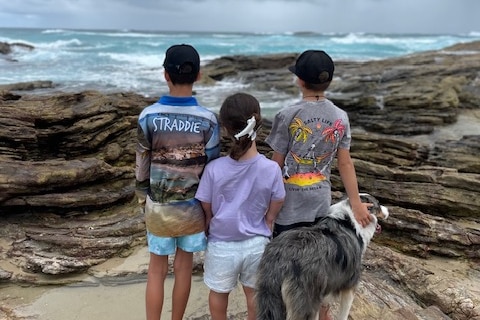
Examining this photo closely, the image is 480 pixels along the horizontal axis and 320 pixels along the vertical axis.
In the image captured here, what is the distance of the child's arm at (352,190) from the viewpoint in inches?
134

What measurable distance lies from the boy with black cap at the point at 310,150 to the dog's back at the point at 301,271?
11.8 inches

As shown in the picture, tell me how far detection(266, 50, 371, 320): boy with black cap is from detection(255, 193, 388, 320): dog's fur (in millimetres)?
224

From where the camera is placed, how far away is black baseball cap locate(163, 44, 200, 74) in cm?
309

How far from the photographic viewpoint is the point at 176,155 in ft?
10.7

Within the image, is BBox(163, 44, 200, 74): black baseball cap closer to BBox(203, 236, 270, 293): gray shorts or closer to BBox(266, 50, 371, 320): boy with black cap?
BBox(266, 50, 371, 320): boy with black cap

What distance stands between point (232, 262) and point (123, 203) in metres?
3.20

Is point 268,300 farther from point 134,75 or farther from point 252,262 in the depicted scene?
point 134,75

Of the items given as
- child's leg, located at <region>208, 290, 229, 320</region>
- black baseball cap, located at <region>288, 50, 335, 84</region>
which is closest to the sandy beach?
child's leg, located at <region>208, 290, 229, 320</region>

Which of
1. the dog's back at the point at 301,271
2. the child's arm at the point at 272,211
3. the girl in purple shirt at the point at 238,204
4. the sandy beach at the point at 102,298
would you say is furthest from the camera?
the sandy beach at the point at 102,298

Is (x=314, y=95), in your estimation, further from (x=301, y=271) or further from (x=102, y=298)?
(x=102, y=298)

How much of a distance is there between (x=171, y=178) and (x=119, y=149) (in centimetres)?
403

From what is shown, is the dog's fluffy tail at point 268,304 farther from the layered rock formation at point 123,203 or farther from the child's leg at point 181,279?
the layered rock formation at point 123,203

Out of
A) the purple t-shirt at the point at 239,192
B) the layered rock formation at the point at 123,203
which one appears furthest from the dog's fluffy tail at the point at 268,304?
the layered rock formation at the point at 123,203

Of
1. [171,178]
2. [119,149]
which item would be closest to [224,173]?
[171,178]
